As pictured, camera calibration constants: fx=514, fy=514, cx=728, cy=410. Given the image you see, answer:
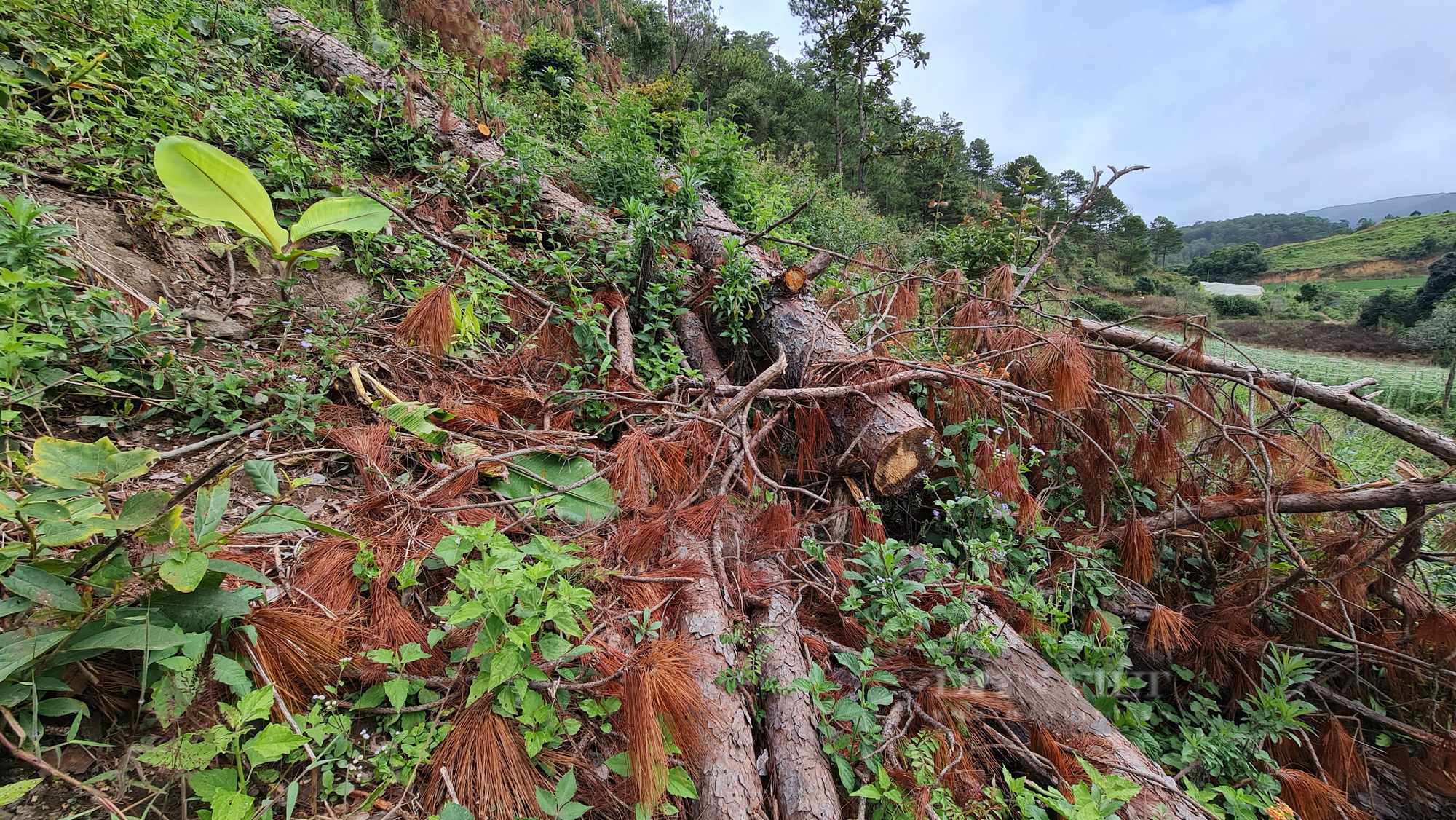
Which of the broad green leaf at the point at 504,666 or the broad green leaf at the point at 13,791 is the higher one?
the broad green leaf at the point at 13,791

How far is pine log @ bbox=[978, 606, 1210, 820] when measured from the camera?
4.13ft

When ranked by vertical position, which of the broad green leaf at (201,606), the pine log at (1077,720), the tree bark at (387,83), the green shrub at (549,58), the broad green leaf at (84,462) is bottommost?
the pine log at (1077,720)

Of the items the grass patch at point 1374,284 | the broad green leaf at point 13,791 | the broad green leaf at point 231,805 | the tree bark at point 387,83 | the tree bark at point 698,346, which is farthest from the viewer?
the grass patch at point 1374,284

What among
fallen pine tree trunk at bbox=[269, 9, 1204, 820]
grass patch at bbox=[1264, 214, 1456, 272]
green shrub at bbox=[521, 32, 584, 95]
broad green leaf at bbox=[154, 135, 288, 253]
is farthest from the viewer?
grass patch at bbox=[1264, 214, 1456, 272]

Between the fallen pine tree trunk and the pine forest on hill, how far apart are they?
10mm

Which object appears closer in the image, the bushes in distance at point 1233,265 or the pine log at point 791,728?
the pine log at point 791,728

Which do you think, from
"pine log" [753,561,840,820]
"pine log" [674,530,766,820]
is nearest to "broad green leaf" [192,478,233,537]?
"pine log" [674,530,766,820]

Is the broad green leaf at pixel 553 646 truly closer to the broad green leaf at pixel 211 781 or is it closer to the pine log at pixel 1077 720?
the broad green leaf at pixel 211 781

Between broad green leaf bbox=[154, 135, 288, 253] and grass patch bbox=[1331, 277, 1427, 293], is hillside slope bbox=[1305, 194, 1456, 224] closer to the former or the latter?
grass patch bbox=[1331, 277, 1427, 293]

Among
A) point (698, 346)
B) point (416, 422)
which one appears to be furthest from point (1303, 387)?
point (416, 422)

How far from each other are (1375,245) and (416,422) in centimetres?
5888

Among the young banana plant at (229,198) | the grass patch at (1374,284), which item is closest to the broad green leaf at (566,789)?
the young banana plant at (229,198)

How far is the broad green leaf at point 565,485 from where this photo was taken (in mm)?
1684

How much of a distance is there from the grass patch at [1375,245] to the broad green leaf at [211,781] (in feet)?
165
